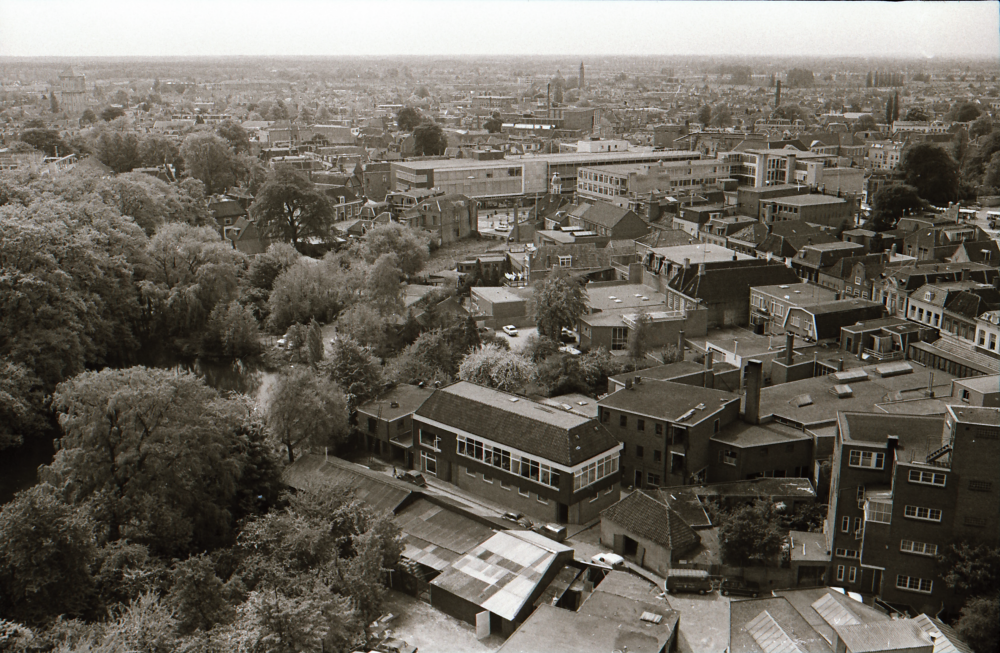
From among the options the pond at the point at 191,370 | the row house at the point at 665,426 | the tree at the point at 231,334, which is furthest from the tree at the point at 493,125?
the row house at the point at 665,426

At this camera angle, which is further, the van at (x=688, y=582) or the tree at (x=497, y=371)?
the tree at (x=497, y=371)

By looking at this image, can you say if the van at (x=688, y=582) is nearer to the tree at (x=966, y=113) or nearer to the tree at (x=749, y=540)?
the tree at (x=749, y=540)

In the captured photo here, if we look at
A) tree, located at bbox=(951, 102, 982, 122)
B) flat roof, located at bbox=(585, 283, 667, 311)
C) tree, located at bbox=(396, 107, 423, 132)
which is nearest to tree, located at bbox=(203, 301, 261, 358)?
flat roof, located at bbox=(585, 283, 667, 311)

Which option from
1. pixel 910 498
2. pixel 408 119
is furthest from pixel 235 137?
pixel 910 498

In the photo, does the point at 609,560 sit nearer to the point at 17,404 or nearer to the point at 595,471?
the point at 595,471

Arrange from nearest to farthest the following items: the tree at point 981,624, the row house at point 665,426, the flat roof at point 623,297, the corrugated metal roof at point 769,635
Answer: the tree at point 981,624
the corrugated metal roof at point 769,635
the row house at point 665,426
the flat roof at point 623,297

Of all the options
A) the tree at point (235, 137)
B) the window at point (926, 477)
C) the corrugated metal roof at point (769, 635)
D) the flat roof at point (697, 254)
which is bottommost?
the corrugated metal roof at point (769, 635)
